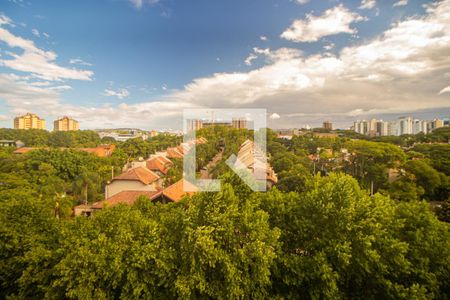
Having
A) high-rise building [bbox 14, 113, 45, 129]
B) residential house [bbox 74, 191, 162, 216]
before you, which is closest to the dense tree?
residential house [bbox 74, 191, 162, 216]

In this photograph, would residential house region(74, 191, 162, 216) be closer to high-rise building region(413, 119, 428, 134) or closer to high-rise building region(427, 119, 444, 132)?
high-rise building region(413, 119, 428, 134)

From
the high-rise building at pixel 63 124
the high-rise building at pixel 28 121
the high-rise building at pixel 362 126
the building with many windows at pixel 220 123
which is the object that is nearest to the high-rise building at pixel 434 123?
the high-rise building at pixel 362 126

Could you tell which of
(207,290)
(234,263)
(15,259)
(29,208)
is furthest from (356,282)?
(29,208)

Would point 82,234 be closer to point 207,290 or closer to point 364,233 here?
point 207,290

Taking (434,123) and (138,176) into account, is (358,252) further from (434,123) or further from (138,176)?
(434,123)

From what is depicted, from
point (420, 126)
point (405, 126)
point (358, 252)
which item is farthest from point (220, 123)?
point (420, 126)

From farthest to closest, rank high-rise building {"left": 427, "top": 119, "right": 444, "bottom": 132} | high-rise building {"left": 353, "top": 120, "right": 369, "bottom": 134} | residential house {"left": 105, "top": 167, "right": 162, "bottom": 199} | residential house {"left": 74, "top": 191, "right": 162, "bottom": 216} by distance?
high-rise building {"left": 353, "top": 120, "right": 369, "bottom": 134} < high-rise building {"left": 427, "top": 119, "right": 444, "bottom": 132} < residential house {"left": 105, "top": 167, "right": 162, "bottom": 199} < residential house {"left": 74, "top": 191, "right": 162, "bottom": 216}

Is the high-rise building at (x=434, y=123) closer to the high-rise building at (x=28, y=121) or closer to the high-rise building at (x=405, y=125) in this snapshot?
the high-rise building at (x=405, y=125)
